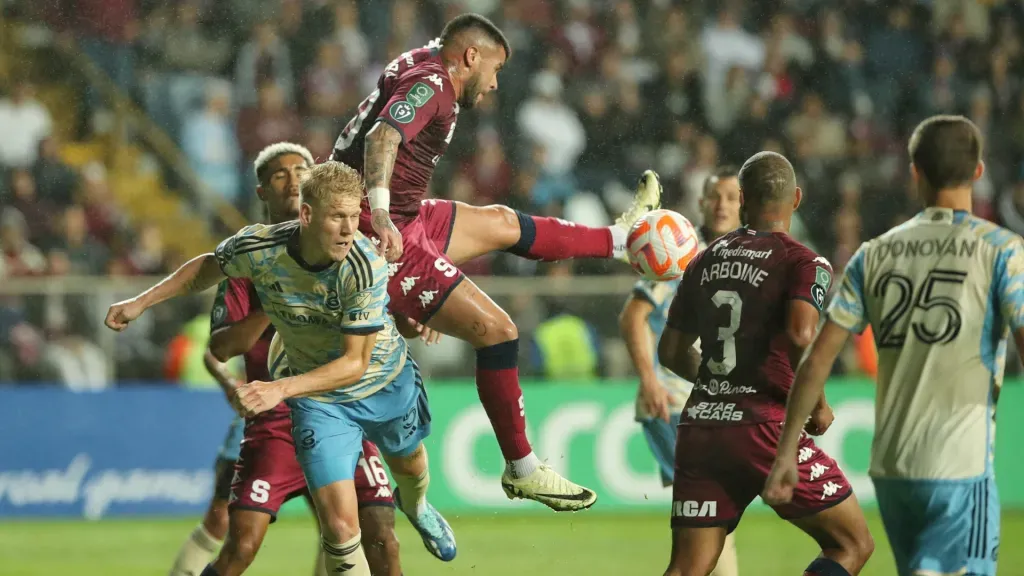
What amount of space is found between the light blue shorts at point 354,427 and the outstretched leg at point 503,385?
13.9 inches

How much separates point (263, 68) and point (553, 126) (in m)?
3.41

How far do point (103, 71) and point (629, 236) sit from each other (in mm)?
11085

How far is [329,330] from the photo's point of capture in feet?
20.8

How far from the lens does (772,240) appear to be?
18.7 ft

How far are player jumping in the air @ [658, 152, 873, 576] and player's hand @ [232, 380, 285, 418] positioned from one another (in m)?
1.67

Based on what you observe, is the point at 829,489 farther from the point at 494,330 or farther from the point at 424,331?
the point at 424,331

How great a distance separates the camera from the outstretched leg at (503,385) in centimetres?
703

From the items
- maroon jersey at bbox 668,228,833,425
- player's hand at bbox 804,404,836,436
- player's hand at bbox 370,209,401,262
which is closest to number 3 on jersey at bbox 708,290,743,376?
maroon jersey at bbox 668,228,833,425

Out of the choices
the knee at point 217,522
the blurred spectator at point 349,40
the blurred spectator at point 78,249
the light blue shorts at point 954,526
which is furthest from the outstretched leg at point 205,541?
the blurred spectator at point 349,40

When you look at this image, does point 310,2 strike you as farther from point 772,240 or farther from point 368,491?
point 772,240

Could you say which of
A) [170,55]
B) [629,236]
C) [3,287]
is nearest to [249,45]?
[170,55]

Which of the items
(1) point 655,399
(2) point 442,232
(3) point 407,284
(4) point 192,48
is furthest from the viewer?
(4) point 192,48

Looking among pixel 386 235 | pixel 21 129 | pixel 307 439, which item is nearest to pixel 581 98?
pixel 21 129

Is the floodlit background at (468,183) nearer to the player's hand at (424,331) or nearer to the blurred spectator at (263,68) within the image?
the blurred spectator at (263,68)
